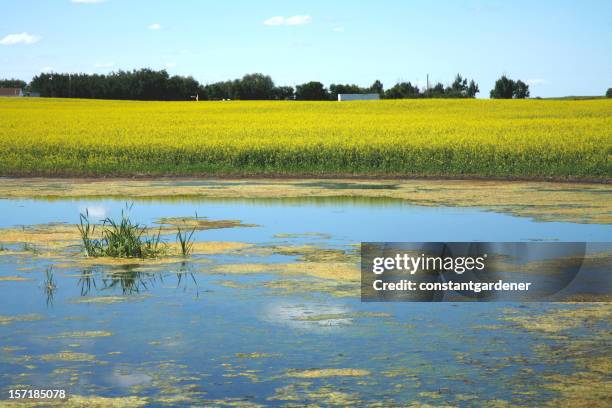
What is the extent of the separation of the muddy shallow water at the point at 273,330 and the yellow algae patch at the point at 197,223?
0.69 m

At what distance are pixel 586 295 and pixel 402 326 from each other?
249 cm

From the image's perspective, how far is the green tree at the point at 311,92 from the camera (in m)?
106

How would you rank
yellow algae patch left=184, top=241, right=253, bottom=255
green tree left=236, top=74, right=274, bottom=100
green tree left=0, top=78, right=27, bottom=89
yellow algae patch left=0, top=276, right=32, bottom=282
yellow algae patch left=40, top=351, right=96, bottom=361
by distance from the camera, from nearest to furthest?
yellow algae patch left=40, top=351, right=96, bottom=361
yellow algae patch left=0, top=276, right=32, bottom=282
yellow algae patch left=184, top=241, right=253, bottom=255
green tree left=236, top=74, right=274, bottom=100
green tree left=0, top=78, right=27, bottom=89

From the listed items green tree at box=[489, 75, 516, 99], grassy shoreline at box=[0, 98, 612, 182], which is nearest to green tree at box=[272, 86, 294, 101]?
green tree at box=[489, 75, 516, 99]

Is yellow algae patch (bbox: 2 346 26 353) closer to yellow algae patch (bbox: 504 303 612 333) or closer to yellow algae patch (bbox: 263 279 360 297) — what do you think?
yellow algae patch (bbox: 263 279 360 297)

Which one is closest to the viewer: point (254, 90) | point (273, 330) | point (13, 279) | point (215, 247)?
point (273, 330)

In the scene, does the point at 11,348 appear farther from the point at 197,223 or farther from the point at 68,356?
the point at 197,223

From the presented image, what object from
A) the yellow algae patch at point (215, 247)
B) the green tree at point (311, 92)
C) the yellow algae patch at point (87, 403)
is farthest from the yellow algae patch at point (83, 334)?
the green tree at point (311, 92)

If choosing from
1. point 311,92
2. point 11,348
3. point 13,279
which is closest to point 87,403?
point 11,348

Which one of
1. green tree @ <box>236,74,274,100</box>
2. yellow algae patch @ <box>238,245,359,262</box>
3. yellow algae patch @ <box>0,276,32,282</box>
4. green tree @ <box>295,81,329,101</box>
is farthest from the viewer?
green tree @ <box>236,74,274,100</box>

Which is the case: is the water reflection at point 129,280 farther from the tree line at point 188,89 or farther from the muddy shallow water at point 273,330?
the tree line at point 188,89

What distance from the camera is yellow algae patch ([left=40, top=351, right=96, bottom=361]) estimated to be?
788 centimetres

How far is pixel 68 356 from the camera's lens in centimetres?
798

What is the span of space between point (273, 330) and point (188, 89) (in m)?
101
